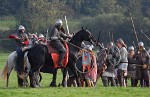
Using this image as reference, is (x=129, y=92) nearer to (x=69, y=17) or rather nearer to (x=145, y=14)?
(x=145, y=14)

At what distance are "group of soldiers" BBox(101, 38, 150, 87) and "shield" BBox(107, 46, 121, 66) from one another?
0.37 feet

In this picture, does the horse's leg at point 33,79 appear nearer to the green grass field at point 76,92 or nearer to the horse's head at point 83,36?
the green grass field at point 76,92

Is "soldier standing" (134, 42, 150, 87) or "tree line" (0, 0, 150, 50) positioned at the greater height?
"tree line" (0, 0, 150, 50)

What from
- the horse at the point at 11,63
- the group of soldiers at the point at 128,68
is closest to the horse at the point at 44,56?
the horse at the point at 11,63

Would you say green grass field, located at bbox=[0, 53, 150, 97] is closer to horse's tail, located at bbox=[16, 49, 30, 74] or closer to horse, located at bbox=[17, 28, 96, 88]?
horse, located at bbox=[17, 28, 96, 88]

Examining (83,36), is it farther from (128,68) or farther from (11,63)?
(128,68)

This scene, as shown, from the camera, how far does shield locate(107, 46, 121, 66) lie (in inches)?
1026

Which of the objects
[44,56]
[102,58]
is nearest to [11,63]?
[44,56]

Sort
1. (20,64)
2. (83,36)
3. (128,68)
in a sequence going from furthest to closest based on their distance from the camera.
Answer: (128,68) → (83,36) → (20,64)

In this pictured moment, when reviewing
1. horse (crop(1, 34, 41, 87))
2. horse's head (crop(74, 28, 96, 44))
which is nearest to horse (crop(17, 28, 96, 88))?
horse's head (crop(74, 28, 96, 44))

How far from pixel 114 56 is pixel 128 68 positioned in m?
1.68

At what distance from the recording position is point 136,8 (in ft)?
295

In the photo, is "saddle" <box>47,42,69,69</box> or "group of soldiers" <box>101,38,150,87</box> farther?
"group of soldiers" <box>101,38,150,87</box>

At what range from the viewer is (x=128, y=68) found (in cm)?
2756
